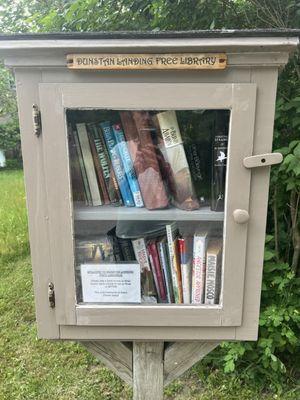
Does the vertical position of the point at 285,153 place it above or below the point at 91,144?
below

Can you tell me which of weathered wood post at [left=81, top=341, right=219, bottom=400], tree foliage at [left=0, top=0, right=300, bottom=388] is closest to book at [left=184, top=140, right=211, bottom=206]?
weathered wood post at [left=81, top=341, right=219, bottom=400]

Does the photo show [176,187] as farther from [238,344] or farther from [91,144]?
[238,344]

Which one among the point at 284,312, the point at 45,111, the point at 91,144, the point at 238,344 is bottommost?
the point at 238,344

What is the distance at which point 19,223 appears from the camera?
457cm

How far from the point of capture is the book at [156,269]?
1.32 meters

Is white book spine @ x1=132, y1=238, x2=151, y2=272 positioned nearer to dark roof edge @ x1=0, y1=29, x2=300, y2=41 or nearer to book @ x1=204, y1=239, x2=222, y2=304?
book @ x1=204, y1=239, x2=222, y2=304

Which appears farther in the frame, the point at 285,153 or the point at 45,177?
the point at 285,153

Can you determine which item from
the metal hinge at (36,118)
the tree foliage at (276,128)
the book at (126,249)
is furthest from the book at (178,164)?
the tree foliage at (276,128)

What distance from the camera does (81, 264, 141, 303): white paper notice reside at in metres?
1.26

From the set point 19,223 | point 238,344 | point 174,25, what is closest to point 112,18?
point 174,25

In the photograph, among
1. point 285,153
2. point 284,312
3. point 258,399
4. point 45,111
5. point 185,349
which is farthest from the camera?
point 258,399

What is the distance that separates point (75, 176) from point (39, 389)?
1.69 m

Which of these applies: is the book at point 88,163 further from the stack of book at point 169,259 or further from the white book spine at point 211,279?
the white book spine at point 211,279

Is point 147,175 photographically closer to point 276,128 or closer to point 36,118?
point 36,118
